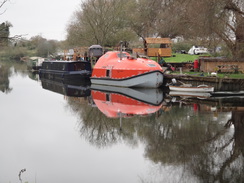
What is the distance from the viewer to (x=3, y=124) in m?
15.9

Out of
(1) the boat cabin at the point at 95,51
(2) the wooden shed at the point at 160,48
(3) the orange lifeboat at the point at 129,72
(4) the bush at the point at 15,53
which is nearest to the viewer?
(3) the orange lifeboat at the point at 129,72

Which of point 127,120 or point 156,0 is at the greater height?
point 156,0

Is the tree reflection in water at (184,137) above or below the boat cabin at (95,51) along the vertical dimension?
below

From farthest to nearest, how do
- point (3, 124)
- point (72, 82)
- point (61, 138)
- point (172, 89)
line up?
point (72, 82), point (172, 89), point (3, 124), point (61, 138)

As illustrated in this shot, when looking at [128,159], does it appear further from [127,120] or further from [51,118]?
[51,118]

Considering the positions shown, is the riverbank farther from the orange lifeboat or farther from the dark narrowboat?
the dark narrowboat

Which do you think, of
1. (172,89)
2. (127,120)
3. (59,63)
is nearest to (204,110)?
(127,120)

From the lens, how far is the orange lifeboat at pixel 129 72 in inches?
1049

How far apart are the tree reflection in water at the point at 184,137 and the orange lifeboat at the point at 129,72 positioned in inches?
306

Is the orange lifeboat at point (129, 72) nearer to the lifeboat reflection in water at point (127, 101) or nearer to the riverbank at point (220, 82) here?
the lifeboat reflection in water at point (127, 101)

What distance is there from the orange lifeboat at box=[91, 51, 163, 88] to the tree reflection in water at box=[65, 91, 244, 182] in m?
7.78

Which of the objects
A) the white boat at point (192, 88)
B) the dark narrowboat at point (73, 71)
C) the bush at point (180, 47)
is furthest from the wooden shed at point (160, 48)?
the white boat at point (192, 88)

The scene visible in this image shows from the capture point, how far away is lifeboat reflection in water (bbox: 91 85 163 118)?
18.4 m

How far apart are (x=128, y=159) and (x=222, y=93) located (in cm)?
1485
